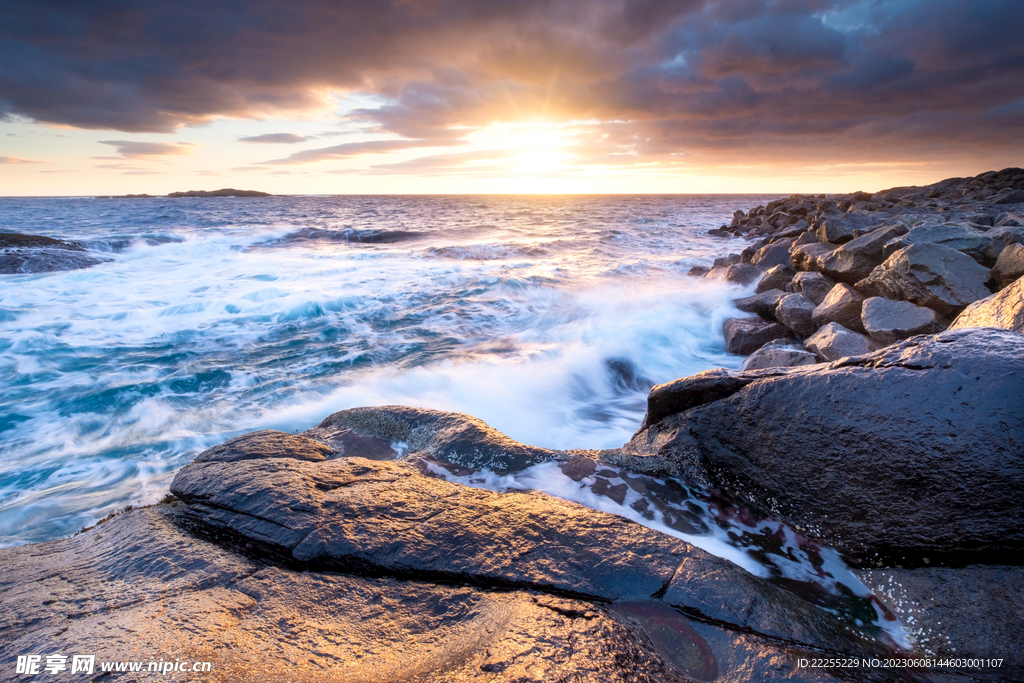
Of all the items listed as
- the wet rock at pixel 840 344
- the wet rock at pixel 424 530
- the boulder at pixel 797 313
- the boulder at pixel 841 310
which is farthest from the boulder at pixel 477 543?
the boulder at pixel 797 313

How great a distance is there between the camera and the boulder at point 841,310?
20.7 ft

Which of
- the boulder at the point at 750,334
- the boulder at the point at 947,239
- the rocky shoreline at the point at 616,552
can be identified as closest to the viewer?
the rocky shoreline at the point at 616,552

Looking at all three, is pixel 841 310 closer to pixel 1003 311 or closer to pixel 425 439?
pixel 1003 311

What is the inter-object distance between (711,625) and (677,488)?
3.71 feet

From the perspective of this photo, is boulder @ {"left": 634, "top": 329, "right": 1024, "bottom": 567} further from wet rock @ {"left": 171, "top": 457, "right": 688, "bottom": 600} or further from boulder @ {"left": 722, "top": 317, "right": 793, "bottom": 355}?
boulder @ {"left": 722, "top": 317, "right": 793, "bottom": 355}

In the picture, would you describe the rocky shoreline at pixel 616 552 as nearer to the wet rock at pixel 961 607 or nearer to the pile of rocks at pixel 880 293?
the wet rock at pixel 961 607

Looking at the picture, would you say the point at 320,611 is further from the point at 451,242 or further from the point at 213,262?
the point at 451,242

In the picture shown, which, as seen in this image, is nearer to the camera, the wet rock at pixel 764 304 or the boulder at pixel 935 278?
the boulder at pixel 935 278

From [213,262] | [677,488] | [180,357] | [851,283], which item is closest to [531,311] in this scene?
Answer: [851,283]

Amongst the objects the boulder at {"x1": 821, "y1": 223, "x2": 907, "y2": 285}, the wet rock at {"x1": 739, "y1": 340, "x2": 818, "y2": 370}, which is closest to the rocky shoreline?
the wet rock at {"x1": 739, "y1": 340, "x2": 818, "y2": 370}

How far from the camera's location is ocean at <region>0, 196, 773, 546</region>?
504cm

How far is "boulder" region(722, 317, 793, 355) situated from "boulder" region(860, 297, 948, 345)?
1484 mm

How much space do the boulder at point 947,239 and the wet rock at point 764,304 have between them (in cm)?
177

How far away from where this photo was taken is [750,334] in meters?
7.60
